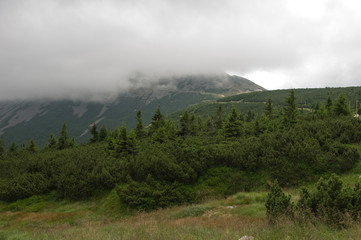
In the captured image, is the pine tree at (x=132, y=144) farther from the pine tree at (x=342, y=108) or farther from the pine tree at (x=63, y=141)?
the pine tree at (x=342, y=108)

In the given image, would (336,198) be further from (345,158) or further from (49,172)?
(49,172)

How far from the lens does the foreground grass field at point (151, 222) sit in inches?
242

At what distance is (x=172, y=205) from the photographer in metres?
14.8

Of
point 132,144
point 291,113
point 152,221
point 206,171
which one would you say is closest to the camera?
point 152,221

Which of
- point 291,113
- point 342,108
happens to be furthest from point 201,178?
point 342,108

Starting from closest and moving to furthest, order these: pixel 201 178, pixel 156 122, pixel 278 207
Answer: pixel 278 207 < pixel 201 178 < pixel 156 122

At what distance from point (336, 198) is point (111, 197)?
15.9 meters

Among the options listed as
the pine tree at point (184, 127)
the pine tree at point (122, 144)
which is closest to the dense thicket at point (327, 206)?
the pine tree at point (122, 144)

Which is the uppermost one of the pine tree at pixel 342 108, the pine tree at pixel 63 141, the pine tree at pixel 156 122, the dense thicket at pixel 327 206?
the pine tree at pixel 342 108

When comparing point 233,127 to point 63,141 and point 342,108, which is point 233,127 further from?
point 63,141

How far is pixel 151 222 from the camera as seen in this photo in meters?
9.46

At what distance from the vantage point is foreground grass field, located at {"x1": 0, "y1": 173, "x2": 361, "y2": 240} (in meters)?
6.14

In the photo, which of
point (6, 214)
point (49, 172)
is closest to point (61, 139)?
point (49, 172)

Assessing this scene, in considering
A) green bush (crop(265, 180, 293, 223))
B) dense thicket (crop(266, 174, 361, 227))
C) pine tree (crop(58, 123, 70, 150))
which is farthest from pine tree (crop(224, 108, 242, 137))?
pine tree (crop(58, 123, 70, 150))
